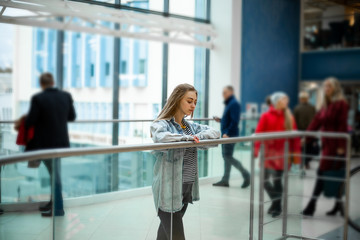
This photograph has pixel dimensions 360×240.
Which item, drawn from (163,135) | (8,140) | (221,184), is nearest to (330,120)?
(221,184)

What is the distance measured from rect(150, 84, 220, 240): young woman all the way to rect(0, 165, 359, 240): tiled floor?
0.07m

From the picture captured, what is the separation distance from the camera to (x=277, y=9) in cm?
986

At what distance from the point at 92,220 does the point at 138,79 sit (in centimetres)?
561

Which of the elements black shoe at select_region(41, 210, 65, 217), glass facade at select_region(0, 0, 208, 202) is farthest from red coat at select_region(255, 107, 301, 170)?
black shoe at select_region(41, 210, 65, 217)

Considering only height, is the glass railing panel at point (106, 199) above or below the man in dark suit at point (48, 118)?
below

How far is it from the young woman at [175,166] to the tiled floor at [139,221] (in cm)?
7

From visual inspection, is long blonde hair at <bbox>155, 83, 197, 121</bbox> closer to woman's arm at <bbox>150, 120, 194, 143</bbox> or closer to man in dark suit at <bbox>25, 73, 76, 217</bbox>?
woman's arm at <bbox>150, 120, 194, 143</bbox>

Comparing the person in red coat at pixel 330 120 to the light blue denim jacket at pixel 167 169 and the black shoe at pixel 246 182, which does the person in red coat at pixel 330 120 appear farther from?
the light blue denim jacket at pixel 167 169

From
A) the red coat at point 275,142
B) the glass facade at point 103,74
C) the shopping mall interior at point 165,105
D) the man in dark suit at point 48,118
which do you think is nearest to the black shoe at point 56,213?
the shopping mall interior at point 165,105

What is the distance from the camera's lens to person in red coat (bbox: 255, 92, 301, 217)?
4721 mm

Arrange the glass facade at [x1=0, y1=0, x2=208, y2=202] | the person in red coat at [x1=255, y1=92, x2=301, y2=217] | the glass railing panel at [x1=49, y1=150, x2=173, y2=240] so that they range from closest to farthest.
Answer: the glass railing panel at [x1=49, y1=150, x2=173, y2=240], the person in red coat at [x1=255, y1=92, x2=301, y2=217], the glass facade at [x1=0, y1=0, x2=208, y2=202]

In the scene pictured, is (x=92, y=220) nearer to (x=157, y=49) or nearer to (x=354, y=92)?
(x=157, y=49)

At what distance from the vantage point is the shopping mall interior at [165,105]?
2684mm

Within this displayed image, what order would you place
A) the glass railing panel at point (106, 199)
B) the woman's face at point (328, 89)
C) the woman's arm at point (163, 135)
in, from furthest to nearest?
the woman's face at point (328, 89) < the woman's arm at point (163, 135) < the glass railing panel at point (106, 199)
